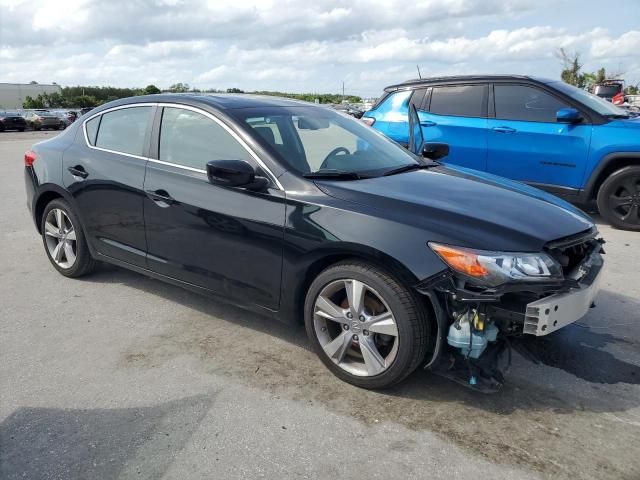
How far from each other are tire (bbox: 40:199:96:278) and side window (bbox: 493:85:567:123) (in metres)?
5.16

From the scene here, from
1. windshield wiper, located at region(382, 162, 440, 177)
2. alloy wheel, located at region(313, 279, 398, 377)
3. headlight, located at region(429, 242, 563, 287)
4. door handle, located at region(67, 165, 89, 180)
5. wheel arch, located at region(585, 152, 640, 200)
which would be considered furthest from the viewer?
wheel arch, located at region(585, 152, 640, 200)

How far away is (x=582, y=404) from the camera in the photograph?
294 centimetres

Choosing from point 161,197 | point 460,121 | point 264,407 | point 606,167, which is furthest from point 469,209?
point 460,121

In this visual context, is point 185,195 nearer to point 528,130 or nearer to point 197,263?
point 197,263

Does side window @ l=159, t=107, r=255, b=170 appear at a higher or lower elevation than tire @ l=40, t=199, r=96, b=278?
higher

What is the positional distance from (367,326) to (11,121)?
36373 mm

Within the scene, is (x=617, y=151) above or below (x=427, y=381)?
above

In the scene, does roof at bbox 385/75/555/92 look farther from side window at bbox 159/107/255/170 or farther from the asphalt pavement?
side window at bbox 159/107/255/170

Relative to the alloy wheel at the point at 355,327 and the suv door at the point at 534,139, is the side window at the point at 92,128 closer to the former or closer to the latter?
the alloy wheel at the point at 355,327

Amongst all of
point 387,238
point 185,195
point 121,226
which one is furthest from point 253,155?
point 121,226

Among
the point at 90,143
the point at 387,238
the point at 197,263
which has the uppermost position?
the point at 90,143

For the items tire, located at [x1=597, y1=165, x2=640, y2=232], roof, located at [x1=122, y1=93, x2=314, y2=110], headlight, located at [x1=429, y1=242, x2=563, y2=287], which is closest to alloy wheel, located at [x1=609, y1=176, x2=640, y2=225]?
tire, located at [x1=597, y1=165, x2=640, y2=232]

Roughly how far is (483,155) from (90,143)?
188 inches

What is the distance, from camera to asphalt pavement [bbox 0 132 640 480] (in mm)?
2459
